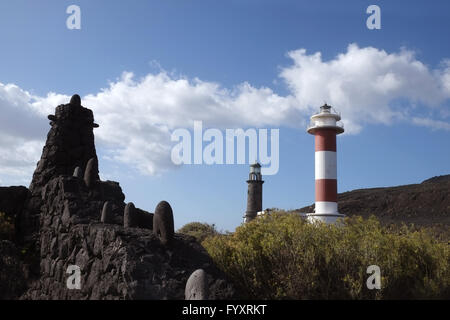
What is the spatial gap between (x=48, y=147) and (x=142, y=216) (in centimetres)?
476

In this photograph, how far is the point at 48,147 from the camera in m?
13.3

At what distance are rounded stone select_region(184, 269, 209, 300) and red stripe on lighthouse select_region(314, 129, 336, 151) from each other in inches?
791

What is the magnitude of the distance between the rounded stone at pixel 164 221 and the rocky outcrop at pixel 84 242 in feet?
0.35

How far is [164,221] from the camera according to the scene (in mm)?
7469

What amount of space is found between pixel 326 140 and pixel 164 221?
1961 centimetres

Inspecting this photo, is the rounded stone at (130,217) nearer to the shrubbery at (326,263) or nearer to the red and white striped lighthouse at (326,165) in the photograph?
the shrubbery at (326,263)

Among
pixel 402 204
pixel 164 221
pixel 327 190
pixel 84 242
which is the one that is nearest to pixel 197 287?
pixel 164 221

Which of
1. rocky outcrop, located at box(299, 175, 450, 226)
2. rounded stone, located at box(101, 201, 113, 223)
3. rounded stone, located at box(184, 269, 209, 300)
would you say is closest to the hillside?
rocky outcrop, located at box(299, 175, 450, 226)

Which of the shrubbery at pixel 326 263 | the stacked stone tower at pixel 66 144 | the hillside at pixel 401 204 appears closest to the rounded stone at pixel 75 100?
the stacked stone tower at pixel 66 144

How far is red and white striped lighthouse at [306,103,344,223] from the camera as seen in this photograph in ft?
81.4

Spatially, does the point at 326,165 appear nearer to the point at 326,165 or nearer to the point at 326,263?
the point at 326,165
